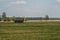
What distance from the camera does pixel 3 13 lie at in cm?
6581

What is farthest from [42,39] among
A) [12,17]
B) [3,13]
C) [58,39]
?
[3,13]

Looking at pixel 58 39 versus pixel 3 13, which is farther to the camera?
pixel 3 13

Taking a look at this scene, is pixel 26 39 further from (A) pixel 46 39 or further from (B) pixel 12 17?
(B) pixel 12 17

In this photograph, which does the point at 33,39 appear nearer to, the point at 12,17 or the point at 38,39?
the point at 38,39

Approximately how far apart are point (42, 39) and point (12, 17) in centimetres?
4416

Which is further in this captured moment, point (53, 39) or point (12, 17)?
point (12, 17)

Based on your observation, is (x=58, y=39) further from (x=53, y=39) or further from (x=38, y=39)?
(x=38, y=39)

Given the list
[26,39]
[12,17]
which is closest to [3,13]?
[12,17]

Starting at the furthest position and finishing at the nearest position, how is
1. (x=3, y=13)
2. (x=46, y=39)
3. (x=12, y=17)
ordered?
(x=3, y=13), (x=12, y=17), (x=46, y=39)

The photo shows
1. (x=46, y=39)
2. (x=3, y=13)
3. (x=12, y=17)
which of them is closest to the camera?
(x=46, y=39)

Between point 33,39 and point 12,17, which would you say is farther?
point 12,17

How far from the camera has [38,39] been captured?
17406mm

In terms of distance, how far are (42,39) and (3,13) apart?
1961 inches

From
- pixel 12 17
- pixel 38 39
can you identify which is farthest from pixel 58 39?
pixel 12 17
